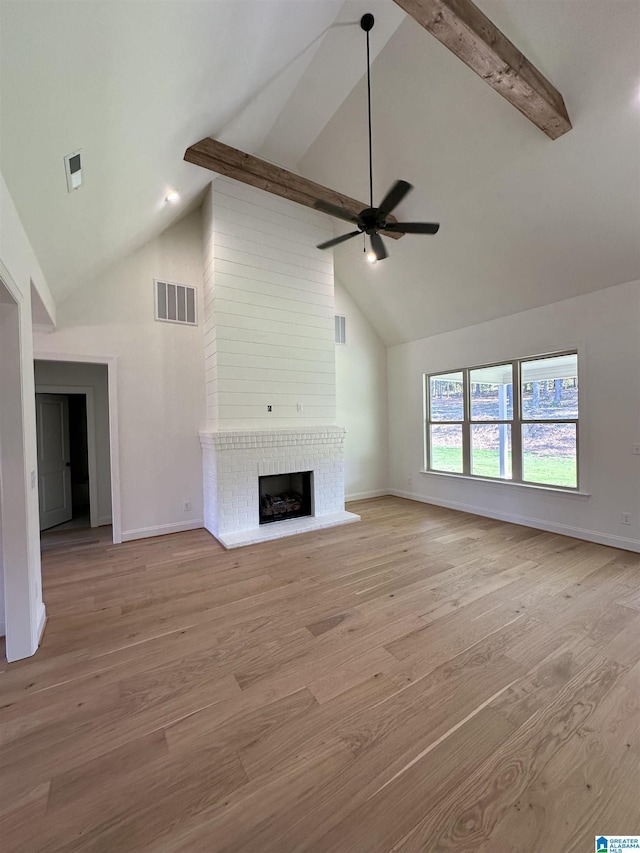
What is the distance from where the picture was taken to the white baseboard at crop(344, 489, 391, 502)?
6197mm

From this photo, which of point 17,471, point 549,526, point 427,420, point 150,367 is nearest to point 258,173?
point 150,367

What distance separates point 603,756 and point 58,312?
220 inches

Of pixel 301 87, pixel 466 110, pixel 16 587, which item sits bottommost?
pixel 16 587

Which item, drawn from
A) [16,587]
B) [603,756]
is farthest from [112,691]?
[603,756]

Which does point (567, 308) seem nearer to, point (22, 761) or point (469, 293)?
point (469, 293)

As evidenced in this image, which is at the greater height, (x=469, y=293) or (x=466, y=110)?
(x=466, y=110)

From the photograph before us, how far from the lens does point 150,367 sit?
4.44m

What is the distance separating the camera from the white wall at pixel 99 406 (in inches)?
187

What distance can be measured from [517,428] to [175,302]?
498cm

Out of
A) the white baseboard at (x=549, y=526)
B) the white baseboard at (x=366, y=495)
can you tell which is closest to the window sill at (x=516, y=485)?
the white baseboard at (x=549, y=526)

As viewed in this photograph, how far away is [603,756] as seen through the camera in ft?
4.84

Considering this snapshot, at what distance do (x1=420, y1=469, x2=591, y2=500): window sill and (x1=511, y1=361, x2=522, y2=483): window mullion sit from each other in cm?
11

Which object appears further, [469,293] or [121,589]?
[469,293]

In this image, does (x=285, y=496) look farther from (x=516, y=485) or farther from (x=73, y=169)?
(x=73, y=169)
